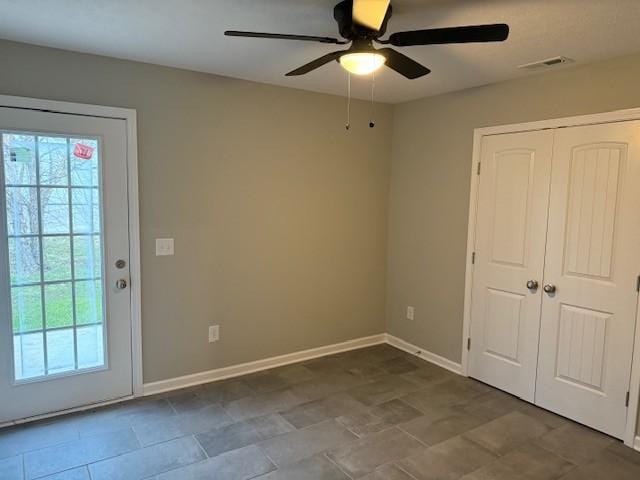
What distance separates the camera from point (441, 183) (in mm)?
3949

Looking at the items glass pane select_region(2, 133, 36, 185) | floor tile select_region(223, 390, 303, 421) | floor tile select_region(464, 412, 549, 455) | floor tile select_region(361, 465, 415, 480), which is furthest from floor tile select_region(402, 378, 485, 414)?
glass pane select_region(2, 133, 36, 185)

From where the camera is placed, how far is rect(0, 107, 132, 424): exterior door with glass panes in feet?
9.07

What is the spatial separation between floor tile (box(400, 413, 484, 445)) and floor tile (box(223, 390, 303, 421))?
847mm

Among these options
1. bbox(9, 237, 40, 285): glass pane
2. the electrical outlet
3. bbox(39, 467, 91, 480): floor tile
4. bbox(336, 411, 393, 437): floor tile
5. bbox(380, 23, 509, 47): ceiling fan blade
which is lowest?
bbox(39, 467, 91, 480): floor tile

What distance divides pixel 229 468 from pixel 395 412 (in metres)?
1.26

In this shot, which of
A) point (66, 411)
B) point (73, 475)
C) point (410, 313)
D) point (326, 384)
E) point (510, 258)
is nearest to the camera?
point (73, 475)

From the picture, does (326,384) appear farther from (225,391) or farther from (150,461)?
(150,461)

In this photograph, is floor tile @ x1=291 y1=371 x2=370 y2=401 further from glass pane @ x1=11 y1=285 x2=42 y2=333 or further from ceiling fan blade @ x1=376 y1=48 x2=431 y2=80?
ceiling fan blade @ x1=376 y1=48 x2=431 y2=80

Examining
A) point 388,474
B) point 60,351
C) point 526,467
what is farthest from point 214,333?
point 526,467

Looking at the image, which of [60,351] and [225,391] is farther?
[225,391]

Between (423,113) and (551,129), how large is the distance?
1.25 meters

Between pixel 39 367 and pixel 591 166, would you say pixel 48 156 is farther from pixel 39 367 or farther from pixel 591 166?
pixel 591 166

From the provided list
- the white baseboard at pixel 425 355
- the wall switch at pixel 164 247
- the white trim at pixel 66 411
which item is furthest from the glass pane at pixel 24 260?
the white baseboard at pixel 425 355

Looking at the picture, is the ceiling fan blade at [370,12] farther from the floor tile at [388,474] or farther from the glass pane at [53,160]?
the floor tile at [388,474]
